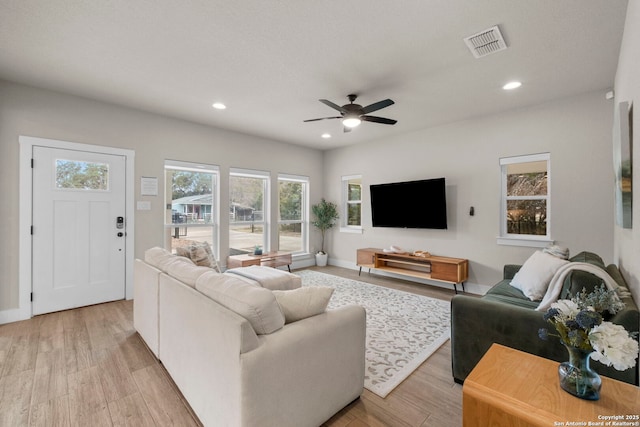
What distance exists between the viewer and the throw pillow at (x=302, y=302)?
1.68m

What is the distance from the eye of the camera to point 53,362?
239cm

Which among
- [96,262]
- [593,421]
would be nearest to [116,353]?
[96,262]

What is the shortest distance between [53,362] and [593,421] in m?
3.57

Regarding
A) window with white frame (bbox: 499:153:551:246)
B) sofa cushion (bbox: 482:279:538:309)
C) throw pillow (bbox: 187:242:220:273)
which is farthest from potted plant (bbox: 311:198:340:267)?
sofa cushion (bbox: 482:279:538:309)

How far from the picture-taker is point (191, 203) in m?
4.87

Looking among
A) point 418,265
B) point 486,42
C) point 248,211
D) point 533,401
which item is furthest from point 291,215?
point 533,401

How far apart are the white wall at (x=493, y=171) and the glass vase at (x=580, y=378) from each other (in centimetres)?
337

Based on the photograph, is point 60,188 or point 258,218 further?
point 258,218

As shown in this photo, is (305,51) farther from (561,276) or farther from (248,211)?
(248,211)

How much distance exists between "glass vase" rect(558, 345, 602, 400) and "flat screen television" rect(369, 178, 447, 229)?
374cm

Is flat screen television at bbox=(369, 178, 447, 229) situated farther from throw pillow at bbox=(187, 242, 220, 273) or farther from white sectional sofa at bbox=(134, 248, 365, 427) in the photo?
white sectional sofa at bbox=(134, 248, 365, 427)

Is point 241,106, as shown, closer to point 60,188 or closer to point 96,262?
point 60,188

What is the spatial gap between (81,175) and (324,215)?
14.2 feet

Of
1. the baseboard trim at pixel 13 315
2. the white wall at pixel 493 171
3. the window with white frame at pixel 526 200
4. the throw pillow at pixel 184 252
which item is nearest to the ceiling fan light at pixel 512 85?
the white wall at pixel 493 171
